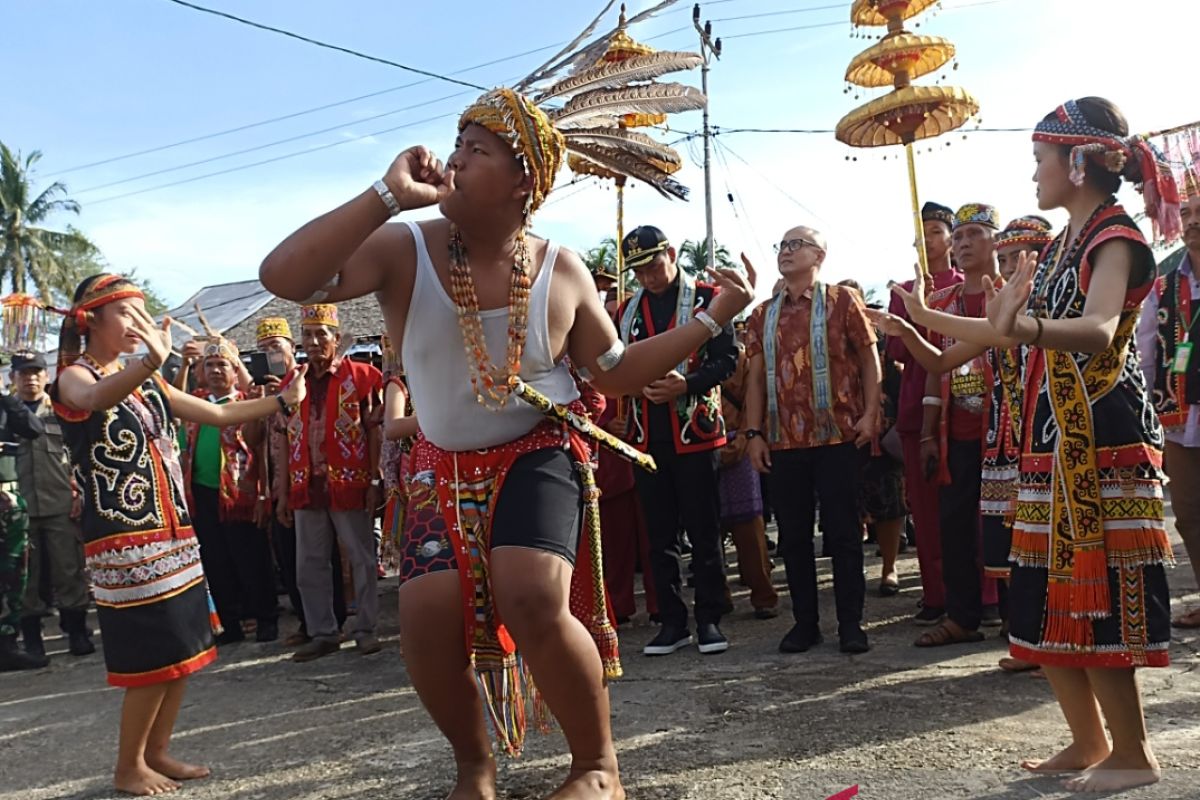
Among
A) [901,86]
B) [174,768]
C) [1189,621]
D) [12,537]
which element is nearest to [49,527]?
[12,537]

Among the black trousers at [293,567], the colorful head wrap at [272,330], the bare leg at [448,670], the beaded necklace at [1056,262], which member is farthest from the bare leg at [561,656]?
the colorful head wrap at [272,330]

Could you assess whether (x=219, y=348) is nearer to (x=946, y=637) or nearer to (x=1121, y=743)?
(x=946, y=637)

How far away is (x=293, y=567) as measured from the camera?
6.87 metres

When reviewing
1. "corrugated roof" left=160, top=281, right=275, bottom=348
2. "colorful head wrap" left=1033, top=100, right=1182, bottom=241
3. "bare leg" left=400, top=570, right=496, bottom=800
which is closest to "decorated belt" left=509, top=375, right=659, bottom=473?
"bare leg" left=400, top=570, right=496, bottom=800

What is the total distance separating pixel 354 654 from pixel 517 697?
10.1ft

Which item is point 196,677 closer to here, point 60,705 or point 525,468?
point 60,705

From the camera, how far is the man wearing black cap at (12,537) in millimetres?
6279

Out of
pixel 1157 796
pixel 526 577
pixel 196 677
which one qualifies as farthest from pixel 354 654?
pixel 1157 796

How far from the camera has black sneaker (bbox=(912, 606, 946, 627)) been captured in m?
5.36

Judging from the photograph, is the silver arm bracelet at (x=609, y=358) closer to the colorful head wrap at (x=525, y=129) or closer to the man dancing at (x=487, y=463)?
the man dancing at (x=487, y=463)

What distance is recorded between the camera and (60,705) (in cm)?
510

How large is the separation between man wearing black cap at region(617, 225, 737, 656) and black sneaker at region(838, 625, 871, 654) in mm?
595

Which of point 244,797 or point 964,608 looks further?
point 964,608

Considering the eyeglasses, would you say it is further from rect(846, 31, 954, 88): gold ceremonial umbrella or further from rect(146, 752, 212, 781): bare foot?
rect(146, 752, 212, 781): bare foot
